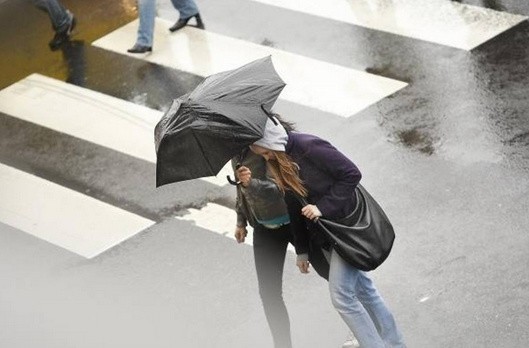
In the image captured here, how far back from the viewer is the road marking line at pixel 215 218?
9.47 meters

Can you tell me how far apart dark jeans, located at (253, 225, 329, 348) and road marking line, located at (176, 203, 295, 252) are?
1.67 m

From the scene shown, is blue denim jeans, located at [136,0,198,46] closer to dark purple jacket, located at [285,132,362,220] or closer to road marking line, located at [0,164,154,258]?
road marking line, located at [0,164,154,258]

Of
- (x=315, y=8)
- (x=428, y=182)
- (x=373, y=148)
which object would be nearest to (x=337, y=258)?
(x=428, y=182)

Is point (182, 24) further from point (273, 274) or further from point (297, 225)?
point (297, 225)

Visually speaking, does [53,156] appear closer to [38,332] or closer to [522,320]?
[38,332]

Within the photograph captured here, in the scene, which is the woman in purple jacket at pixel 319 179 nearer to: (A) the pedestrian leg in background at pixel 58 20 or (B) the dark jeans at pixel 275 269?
(B) the dark jeans at pixel 275 269

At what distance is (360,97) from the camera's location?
36.0ft

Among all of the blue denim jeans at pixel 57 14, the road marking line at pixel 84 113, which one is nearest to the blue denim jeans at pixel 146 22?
the road marking line at pixel 84 113

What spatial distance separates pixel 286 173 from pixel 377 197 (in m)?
2.75

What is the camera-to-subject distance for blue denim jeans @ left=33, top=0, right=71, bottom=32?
13.4 metres

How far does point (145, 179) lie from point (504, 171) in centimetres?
300

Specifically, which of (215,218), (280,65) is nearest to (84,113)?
(280,65)

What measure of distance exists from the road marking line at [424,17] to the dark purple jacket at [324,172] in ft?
16.0

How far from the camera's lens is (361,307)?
7.18 meters
